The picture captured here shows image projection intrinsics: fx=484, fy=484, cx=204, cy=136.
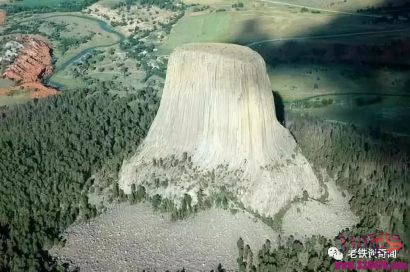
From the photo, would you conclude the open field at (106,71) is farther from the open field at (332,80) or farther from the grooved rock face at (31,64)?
the open field at (332,80)

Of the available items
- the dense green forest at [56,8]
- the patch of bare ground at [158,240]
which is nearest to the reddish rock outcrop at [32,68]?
the dense green forest at [56,8]

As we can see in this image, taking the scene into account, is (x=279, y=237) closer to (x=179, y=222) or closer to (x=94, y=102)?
(x=179, y=222)

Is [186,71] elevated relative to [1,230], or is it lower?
elevated

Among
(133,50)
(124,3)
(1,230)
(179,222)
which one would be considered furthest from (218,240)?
(124,3)

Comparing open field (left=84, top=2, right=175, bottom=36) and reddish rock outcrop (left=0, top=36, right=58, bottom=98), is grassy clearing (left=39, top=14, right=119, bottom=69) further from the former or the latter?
open field (left=84, top=2, right=175, bottom=36)

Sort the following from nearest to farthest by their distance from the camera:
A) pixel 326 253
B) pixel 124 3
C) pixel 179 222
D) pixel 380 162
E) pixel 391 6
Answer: pixel 326 253, pixel 179 222, pixel 380 162, pixel 391 6, pixel 124 3

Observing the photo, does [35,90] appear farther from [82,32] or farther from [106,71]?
[82,32]

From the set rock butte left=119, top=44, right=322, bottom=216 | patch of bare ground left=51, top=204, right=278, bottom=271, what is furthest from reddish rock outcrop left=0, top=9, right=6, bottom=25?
patch of bare ground left=51, top=204, right=278, bottom=271
